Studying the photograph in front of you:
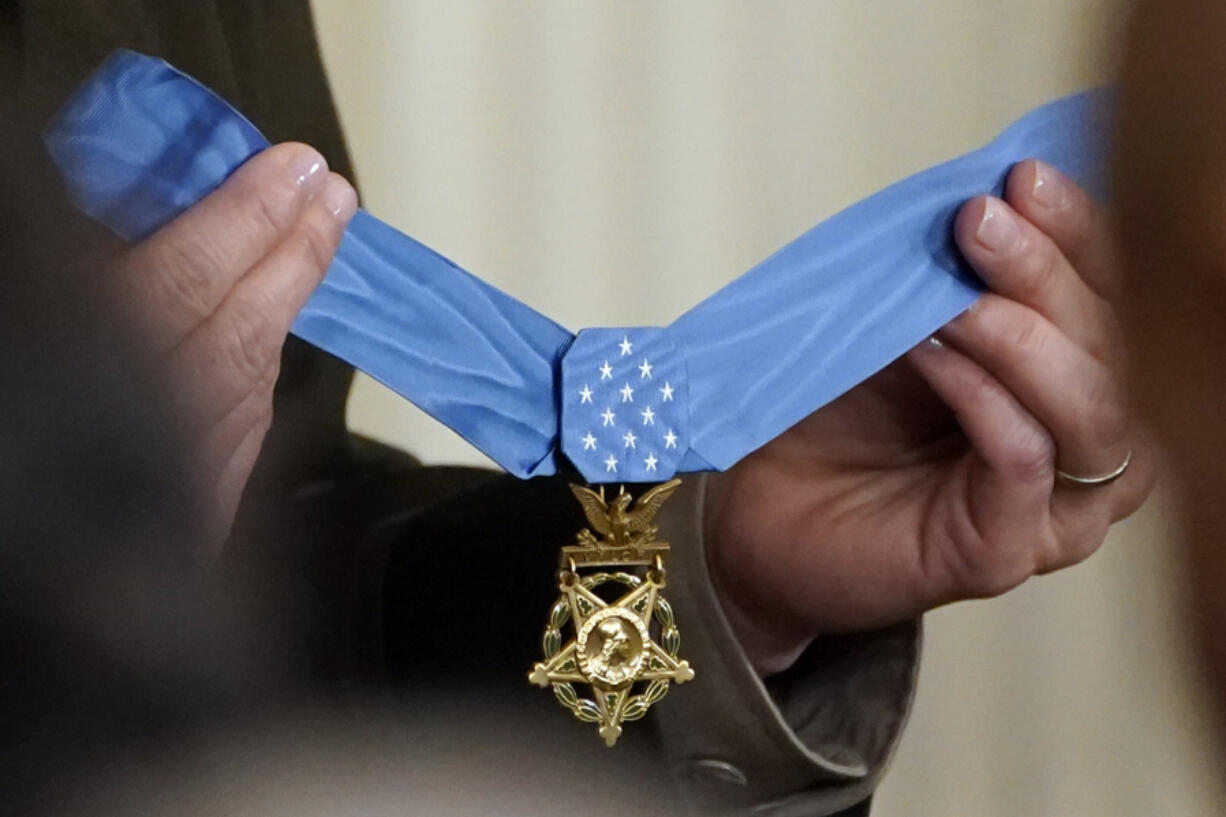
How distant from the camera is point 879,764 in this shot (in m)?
0.51

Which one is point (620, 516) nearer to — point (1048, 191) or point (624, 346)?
point (624, 346)

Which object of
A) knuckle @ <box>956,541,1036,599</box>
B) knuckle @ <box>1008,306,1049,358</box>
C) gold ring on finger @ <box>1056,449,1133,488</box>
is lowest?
knuckle @ <box>956,541,1036,599</box>

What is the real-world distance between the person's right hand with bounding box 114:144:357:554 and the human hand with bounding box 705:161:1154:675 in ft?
0.71

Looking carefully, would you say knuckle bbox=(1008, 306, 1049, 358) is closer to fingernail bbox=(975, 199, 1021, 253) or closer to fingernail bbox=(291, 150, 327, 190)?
fingernail bbox=(975, 199, 1021, 253)

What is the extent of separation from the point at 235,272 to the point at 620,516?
0.16 m

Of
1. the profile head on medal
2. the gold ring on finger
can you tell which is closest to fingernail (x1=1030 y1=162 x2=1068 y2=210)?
the gold ring on finger

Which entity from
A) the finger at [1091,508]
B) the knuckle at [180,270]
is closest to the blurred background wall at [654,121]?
the finger at [1091,508]

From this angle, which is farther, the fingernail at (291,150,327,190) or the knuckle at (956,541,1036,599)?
the knuckle at (956,541,1036,599)

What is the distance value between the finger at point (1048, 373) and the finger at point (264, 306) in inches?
9.3

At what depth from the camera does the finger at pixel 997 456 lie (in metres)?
0.44

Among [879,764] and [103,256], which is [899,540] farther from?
[103,256]

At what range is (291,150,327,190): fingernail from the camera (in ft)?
1.23

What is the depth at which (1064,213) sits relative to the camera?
42 centimetres

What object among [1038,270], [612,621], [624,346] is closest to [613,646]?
[612,621]
